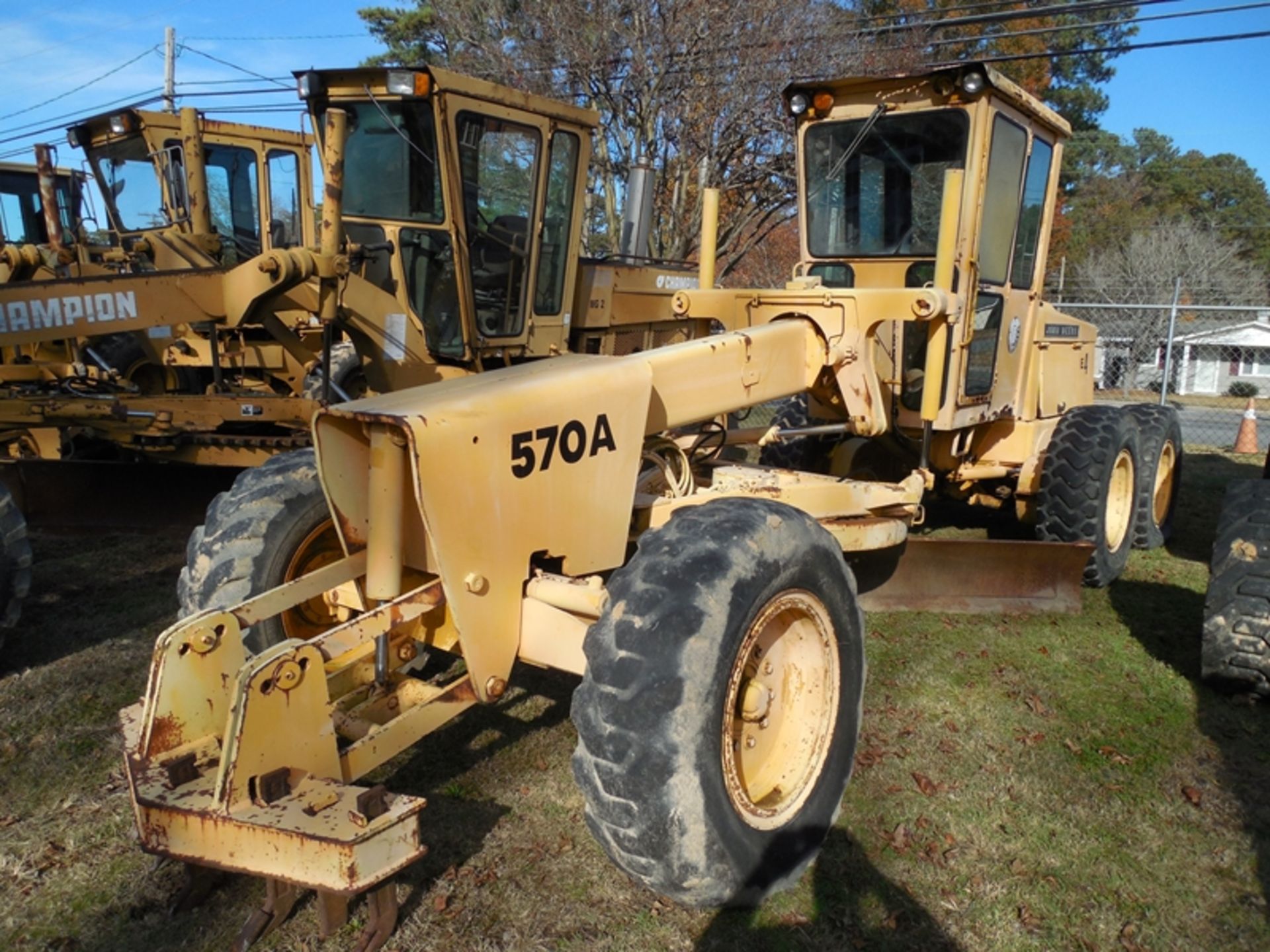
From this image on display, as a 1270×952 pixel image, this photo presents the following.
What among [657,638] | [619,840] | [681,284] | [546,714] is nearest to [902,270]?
[546,714]

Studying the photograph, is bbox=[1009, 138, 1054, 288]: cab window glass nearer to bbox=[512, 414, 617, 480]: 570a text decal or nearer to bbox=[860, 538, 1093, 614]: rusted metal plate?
bbox=[860, 538, 1093, 614]: rusted metal plate

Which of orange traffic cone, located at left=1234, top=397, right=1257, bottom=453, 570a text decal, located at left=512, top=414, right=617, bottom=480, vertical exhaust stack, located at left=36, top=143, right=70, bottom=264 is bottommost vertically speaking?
orange traffic cone, located at left=1234, top=397, right=1257, bottom=453

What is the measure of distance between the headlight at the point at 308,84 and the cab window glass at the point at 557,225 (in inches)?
70.2

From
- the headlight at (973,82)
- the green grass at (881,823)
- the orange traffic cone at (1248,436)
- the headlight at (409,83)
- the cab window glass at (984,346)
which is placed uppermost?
the headlight at (409,83)

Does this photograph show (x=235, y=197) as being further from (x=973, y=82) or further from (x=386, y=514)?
(x=386, y=514)

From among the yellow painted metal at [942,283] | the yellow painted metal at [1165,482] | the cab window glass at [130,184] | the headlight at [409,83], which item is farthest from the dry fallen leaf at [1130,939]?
the cab window glass at [130,184]

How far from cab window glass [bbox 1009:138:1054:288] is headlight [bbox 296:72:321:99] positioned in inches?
192

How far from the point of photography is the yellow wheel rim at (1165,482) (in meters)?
7.33

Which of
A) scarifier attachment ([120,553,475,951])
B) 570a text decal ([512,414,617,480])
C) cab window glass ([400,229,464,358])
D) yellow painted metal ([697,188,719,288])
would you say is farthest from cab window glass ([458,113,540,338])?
scarifier attachment ([120,553,475,951])

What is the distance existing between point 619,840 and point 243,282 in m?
4.69

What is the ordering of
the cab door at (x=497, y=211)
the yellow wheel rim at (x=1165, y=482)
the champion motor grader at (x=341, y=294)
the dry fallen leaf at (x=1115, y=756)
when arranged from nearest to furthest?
the dry fallen leaf at (x=1115, y=756), the champion motor grader at (x=341, y=294), the cab door at (x=497, y=211), the yellow wheel rim at (x=1165, y=482)

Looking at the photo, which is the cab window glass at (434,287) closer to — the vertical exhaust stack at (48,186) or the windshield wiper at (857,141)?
the vertical exhaust stack at (48,186)

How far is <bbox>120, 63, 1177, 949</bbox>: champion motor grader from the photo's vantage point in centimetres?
261

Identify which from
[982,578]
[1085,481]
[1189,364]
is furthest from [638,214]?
[1189,364]
